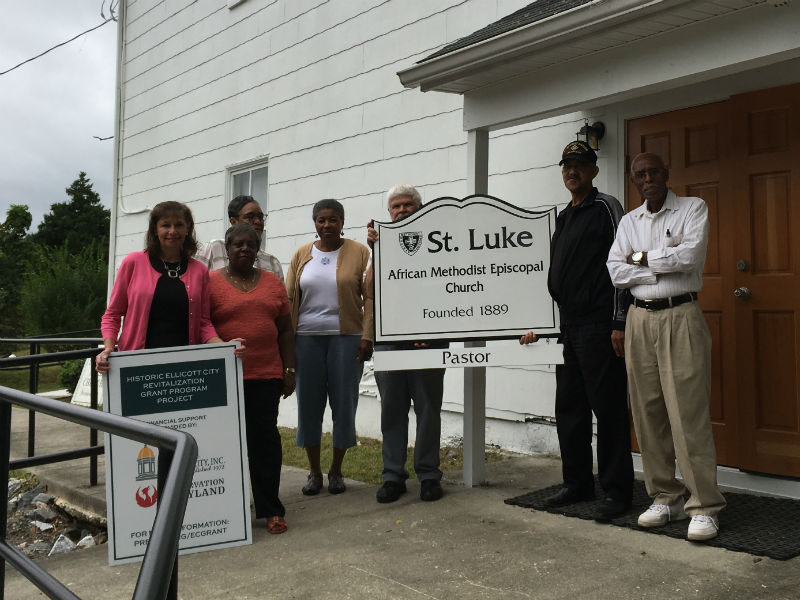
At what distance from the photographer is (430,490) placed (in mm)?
4633

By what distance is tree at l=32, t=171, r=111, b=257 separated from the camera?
39719 mm

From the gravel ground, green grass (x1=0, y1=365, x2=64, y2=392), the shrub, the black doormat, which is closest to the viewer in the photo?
the black doormat

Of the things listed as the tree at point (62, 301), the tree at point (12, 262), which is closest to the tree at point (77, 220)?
the tree at point (12, 262)

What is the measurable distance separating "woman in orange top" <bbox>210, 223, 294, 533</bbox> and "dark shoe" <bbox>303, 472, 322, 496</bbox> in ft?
2.39

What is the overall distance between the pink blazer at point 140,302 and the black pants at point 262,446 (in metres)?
0.42

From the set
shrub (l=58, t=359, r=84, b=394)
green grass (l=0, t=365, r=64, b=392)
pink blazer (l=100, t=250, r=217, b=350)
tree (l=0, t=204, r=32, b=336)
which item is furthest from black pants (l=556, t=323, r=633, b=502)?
tree (l=0, t=204, r=32, b=336)

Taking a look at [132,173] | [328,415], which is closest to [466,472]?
[328,415]

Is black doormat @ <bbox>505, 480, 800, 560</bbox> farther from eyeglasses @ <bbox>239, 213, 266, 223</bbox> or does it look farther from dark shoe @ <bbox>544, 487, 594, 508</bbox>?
eyeglasses @ <bbox>239, 213, 266, 223</bbox>

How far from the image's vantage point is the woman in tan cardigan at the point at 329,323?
4.77 meters

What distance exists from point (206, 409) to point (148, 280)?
719 mm

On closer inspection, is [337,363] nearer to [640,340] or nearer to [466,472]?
[466,472]

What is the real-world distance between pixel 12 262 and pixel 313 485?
1099 inches

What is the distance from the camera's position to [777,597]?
2.91m

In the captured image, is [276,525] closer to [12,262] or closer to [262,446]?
[262,446]
